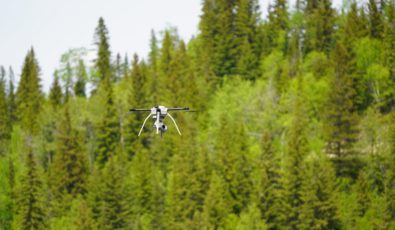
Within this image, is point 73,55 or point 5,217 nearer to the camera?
point 5,217

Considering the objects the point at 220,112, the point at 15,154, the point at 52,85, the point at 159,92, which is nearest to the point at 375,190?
the point at 220,112

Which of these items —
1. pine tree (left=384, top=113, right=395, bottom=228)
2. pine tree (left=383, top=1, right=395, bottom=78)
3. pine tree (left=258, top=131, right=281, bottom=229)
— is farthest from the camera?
pine tree (left=383, top=1, right=395, bottom=78)

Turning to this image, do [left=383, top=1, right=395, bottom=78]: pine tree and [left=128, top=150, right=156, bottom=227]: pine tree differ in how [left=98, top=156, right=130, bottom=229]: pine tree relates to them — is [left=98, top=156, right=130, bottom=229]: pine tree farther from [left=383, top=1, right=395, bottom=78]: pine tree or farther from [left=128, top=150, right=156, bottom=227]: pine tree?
[left=383, top=1, right=395, bottom=78]: pine tree

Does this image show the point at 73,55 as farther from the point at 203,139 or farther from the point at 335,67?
the point at 335,67

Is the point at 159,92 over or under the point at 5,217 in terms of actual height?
over

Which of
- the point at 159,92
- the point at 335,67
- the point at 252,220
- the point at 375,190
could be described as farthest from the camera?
the point at 159,92

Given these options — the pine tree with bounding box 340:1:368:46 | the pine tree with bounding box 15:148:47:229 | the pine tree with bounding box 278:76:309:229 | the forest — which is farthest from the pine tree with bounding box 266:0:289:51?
the pine tree with bounding box 15:148:47:229

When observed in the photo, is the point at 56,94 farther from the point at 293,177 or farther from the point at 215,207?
the point at 293,177

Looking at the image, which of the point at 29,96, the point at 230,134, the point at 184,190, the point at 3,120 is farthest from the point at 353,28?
the point at 3,120
